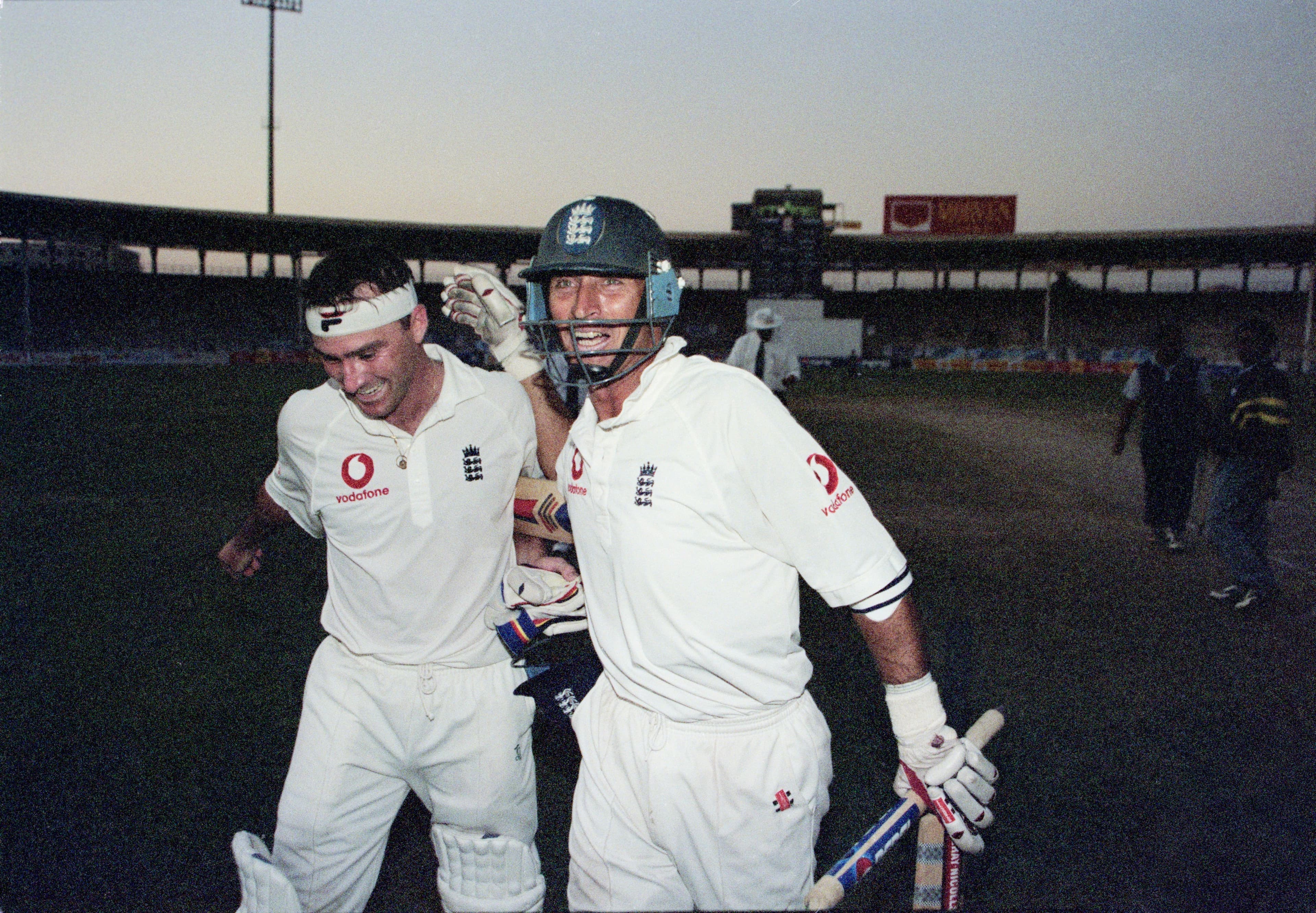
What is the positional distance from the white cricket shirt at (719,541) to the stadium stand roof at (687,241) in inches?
1914

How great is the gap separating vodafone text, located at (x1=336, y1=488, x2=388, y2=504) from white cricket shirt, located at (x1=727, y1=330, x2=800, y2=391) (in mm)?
10015

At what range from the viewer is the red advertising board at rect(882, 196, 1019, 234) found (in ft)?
192

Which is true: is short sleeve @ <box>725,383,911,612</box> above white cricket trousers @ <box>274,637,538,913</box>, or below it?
above

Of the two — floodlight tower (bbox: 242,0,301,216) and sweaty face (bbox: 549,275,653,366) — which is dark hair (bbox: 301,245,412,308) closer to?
sweaty face (bbox: 549,275,653,366)

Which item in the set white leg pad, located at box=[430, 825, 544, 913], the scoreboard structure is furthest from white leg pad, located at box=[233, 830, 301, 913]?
the scoreboard structure

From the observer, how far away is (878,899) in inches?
144

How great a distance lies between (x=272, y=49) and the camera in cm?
5047

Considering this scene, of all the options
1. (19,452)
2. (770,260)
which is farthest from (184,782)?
(770,260)

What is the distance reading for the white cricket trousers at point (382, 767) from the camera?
2.92 m

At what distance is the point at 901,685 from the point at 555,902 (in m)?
1.98

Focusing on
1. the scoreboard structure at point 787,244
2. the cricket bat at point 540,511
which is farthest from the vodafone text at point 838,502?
the scoreboard structure at point 787,244

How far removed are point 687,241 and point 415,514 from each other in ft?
183

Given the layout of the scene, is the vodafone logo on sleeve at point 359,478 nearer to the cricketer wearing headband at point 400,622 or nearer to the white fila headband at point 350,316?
the cricketer wearing headband at point 400,622

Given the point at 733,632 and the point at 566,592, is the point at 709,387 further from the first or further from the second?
the point at 566,592
